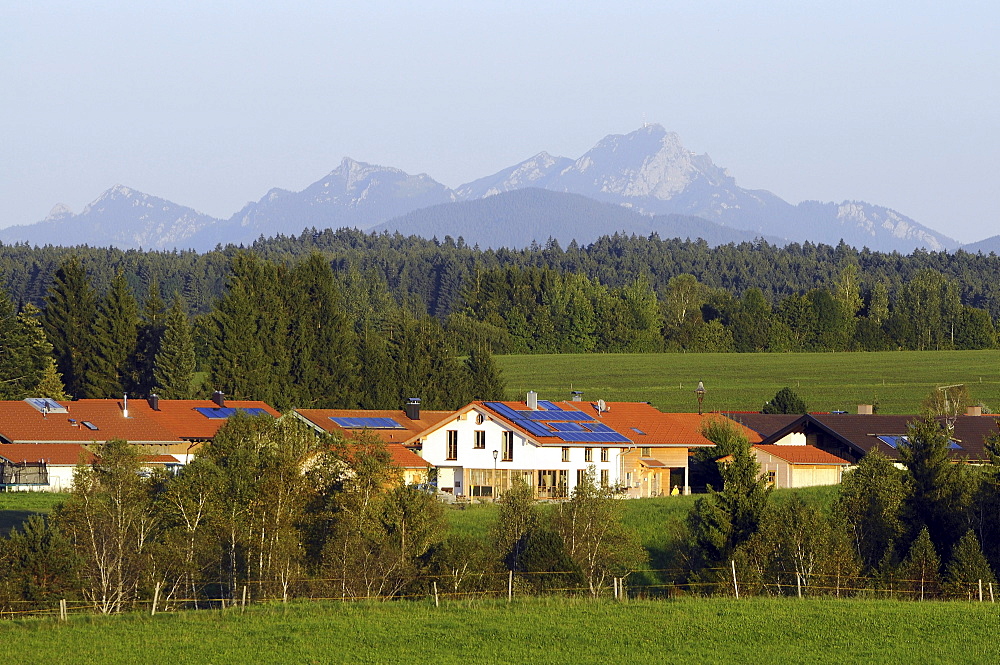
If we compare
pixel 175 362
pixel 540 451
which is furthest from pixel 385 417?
pixel 175 362

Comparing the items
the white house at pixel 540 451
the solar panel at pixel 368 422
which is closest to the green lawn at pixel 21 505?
the solar panel at pixel 368 422

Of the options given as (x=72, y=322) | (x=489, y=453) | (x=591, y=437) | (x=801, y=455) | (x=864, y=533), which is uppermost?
(x=72, y=322)

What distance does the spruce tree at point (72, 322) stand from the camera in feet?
339

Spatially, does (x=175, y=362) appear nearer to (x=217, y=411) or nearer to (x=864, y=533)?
(x=217, y=411)

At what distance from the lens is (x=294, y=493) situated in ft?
122

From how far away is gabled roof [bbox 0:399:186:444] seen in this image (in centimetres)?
6894

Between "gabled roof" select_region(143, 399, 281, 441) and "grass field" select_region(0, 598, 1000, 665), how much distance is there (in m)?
42.1

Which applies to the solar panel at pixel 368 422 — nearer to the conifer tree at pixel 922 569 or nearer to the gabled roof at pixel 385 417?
the gabled roof at pixel 385 417

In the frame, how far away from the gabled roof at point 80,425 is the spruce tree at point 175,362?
64.2ft

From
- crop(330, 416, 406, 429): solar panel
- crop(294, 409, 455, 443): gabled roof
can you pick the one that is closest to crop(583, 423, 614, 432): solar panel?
crop(294, 409, 455, 443): gabled roof

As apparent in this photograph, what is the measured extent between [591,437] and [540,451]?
293cm

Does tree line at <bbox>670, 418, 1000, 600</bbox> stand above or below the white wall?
below

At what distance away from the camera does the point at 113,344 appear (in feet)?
341

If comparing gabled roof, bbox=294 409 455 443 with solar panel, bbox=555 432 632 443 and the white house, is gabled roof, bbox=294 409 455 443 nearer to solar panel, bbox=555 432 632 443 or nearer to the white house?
the white house
